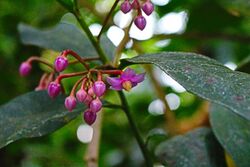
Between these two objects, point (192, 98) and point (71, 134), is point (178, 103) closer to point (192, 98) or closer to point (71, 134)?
point (192, 98)

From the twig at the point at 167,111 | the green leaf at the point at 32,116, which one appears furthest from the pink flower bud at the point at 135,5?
the twig at the point at 167,111

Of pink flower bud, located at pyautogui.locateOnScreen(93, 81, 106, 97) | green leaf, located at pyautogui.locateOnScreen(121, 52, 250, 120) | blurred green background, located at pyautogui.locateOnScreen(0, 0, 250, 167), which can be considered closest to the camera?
Result: green leaf, located at pyautogui.locateOnScreen(121, 52, 250, 120)

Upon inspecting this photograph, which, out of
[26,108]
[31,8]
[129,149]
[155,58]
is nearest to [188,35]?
[129,149]

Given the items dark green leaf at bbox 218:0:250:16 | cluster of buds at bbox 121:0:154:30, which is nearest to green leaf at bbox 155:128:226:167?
cluster of buds at bbox 121:0:154:30

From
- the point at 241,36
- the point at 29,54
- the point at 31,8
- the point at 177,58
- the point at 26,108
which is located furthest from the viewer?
the point at 31,8

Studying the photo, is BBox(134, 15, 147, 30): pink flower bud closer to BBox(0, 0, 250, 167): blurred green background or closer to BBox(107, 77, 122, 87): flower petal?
BBox(107, 77, 122, 87): flower petal

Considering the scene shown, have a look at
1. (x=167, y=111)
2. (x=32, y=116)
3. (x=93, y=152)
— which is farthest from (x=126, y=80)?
(x=167, y=111)
